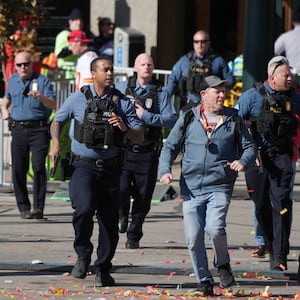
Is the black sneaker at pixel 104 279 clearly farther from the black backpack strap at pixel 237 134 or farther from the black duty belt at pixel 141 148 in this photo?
the black duty belt at pixel 141 148

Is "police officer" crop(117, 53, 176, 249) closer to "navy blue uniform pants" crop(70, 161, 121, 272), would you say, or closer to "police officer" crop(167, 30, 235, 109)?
"navy blue uniform pants" crop(70, 161, 121, 272)

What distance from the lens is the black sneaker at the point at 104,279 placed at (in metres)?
10.4

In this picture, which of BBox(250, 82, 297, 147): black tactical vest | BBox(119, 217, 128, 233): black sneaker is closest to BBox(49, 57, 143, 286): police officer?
BBox(250, 82, 297, 147): black tactical vest

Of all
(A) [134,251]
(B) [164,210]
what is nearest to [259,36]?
(B) [164,210]

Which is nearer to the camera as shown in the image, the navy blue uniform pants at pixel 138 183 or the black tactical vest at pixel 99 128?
the black tactical vest at pixel 99 128

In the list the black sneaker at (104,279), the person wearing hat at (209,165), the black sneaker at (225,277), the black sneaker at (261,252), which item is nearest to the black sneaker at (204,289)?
the person wearing hat at (209,165)

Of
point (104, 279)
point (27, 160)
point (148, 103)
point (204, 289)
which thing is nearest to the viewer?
point (204, 289)

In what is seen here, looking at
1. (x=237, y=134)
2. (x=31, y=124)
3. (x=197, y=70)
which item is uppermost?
(x=237, y=134)

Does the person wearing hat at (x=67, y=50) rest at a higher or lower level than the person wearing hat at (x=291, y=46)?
lower

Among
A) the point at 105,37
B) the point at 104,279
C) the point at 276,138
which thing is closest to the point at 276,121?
the point at 276,138

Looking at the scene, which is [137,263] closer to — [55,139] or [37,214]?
[55,139]

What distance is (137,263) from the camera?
11.6m

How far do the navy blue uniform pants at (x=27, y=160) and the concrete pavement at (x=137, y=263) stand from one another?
242mm

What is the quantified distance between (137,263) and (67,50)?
9868 mm
